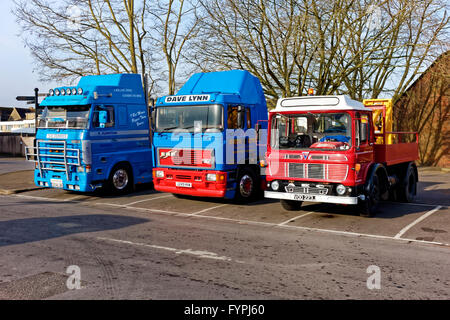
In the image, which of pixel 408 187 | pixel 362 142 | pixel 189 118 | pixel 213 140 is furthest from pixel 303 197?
pixel 408 187

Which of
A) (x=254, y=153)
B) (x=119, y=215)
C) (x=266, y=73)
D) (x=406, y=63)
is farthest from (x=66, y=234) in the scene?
(x=406, y=63)

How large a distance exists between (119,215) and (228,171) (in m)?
2.99

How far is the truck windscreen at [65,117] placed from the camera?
13.2 meters

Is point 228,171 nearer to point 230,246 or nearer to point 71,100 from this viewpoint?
point 230,246

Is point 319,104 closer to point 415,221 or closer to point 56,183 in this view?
point 415,221

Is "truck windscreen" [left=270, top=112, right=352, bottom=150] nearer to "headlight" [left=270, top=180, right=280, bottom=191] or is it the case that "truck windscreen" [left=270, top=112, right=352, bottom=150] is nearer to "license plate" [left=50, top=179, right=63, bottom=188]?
"headlight" [left=270, top=180, right=280, bottom=191]

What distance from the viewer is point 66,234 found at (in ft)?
28.3

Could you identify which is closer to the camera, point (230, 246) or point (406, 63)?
point (230, 246)

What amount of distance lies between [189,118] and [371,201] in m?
5.04

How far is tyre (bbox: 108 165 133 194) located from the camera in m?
14.1

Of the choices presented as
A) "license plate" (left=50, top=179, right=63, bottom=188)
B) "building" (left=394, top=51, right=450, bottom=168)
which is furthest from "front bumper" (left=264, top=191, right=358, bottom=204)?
"building" (left=394, top=51, right=450, bottom=168)

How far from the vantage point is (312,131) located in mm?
10719

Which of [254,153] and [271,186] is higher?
[254,153]

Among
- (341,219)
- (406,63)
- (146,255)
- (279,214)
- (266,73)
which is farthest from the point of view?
(266,73)
